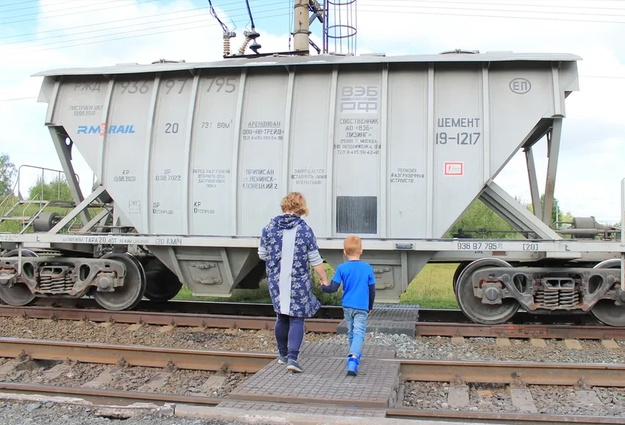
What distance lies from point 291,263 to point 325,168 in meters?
3.16

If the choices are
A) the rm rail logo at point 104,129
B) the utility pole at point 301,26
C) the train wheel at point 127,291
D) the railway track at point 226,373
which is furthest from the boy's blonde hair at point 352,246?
the utility pole at point 301,26

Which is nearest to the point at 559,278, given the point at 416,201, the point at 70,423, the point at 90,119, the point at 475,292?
the point at 475,292

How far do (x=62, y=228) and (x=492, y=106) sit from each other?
730 centimetres

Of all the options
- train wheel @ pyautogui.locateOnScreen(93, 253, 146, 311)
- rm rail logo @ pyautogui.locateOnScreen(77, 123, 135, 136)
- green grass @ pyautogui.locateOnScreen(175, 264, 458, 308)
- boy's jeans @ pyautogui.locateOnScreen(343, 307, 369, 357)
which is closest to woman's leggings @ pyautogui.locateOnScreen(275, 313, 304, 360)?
boy's jeans @ pyautogui.locateOnScreen(343, 307, 369, 357)

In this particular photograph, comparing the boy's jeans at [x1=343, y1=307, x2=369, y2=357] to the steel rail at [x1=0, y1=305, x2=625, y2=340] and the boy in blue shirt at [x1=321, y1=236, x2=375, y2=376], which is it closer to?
the boy in blue shirt at [x1=321, y1=236, x2=375, y2=376]

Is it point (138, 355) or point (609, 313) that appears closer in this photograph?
point (138, 355)

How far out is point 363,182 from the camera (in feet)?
26.7

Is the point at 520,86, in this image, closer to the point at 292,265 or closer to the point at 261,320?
the point at 292,265

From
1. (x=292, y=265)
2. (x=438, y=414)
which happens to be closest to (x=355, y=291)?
(x=292, y=265)

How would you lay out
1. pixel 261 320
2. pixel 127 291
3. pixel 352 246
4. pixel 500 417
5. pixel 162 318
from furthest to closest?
pixel 127 291, pixel 162 318, pixel 261 320, pixel 352 246, pixel 500 417

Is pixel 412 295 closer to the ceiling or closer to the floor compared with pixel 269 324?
closer to the floor

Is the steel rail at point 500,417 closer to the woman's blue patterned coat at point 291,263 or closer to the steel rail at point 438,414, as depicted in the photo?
the steel rail at point 438,414

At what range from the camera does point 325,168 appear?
8188 millimetres

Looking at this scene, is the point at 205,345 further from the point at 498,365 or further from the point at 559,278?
the point at 559,278
